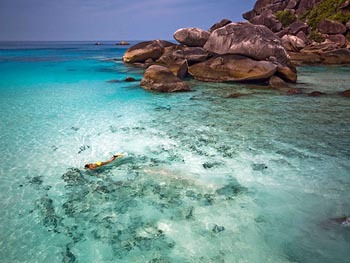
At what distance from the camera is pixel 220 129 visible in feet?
28.0

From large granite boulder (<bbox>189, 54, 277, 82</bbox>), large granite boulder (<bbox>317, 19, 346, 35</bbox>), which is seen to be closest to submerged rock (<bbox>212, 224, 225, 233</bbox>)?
large granite boulder (<bbox>189, 54, 277, 82</bbox>)

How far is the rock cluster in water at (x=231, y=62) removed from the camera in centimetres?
1505

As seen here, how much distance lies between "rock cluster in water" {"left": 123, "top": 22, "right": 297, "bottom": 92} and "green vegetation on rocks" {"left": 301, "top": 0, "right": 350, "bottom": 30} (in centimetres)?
2903

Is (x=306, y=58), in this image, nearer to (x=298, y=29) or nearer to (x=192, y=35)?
(x=298, y=29)

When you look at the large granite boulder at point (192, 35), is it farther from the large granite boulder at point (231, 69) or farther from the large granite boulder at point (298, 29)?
the large granite boulder at point (298, 29)

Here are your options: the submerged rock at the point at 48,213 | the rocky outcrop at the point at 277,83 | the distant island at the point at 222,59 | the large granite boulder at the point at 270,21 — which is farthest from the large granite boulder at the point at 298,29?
the submerged rock at the point at 48,213

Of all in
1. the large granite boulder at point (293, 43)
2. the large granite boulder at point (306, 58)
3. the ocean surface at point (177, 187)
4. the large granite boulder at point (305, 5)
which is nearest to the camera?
the ocean surface at point (177, 187)

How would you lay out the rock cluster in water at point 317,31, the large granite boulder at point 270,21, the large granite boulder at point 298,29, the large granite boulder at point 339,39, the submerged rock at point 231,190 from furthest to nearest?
the large granite boulder at point 270,21 < the large granite boulder at point 298,29 < the large granite boulder at point 339,39 < the rock cluster in water at point 317,31 < the submerged rock at point 231,190

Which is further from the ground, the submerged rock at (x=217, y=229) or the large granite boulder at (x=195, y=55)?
the large granite boulder at (x=195, y=55)

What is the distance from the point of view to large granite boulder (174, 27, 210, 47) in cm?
2267

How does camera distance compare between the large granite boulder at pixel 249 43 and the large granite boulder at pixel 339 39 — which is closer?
the large granite boulder at pixel 249 43

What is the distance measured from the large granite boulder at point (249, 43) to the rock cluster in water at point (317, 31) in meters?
17.2

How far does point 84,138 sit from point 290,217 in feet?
19.7

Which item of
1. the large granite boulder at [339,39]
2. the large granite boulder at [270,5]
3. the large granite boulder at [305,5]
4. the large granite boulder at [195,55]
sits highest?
the large granite boulder at [270,5]
